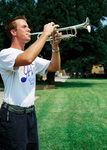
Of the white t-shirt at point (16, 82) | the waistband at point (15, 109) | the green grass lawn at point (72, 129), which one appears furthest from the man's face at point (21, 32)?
the green grass lawn at point (72, 129)

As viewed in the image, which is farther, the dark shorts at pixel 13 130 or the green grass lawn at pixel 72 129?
the green grass lawn at pixel 72 129

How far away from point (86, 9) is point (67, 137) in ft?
54.1

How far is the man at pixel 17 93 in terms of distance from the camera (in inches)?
89.8

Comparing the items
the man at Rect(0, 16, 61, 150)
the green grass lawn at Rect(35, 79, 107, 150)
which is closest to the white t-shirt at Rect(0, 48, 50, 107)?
the man at Rect(0, 16, 61, 150)

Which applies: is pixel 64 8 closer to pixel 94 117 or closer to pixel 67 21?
pixel 67 21

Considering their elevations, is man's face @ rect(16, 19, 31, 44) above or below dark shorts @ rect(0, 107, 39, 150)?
above

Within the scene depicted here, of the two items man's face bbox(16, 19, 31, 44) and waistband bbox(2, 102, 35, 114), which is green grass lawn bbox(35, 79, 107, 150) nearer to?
waistband bbox(2, 102, 35, 114)

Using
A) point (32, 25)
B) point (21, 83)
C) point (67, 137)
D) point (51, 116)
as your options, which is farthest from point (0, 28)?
point (21, 83)

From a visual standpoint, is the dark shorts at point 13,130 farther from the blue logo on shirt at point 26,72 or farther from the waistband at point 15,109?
the blue logo on shirt at point 26,72

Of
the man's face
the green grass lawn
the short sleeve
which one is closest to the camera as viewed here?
the short sleeve

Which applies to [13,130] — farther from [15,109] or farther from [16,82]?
[16,82]

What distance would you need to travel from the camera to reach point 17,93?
235 centimetres

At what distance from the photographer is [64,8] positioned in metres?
17.6

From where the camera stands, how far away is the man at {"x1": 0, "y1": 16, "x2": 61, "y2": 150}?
2281 millimetres
